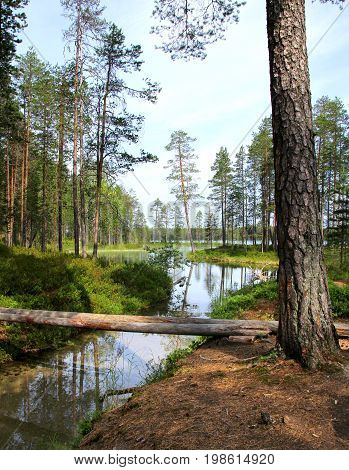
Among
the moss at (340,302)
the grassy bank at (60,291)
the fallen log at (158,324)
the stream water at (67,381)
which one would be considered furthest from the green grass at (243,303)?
the grassy bank at (60,291)

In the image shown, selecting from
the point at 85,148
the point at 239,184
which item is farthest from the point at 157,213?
the point at 85,148

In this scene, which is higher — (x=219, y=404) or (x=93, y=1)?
(x=93, y=1)

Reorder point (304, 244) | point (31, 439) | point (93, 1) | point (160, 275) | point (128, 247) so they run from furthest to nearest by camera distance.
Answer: point (128, 247) < point (160, 275) < point (93, 1) < point (31, 439) < point (304, 244)

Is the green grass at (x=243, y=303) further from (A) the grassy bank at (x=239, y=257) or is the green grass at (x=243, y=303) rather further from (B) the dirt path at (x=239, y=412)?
(A) the grassy bank at (x=239, y=257)

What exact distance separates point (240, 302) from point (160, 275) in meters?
10.2

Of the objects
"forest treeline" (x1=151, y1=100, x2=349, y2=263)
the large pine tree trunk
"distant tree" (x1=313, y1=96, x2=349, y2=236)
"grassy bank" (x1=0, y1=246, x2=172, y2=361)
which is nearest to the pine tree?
"forest treeline" (x1=151, y1=100, x2=349, y2=263)

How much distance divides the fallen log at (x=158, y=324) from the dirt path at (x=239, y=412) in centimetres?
155

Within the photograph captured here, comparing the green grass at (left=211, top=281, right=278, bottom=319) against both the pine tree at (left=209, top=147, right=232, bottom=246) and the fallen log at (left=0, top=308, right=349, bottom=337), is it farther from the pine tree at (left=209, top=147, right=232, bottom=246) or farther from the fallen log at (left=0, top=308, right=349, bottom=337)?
the pine tree at (left=209, top=147, right=232, bottom=246)

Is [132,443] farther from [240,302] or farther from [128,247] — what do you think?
[128,247]

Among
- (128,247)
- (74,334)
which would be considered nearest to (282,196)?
(74,334)

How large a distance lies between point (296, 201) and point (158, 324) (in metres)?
3.89

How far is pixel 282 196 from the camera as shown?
4309 mm

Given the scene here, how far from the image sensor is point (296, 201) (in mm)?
4203

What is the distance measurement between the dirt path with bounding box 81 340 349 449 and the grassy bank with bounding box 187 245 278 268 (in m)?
34.7
